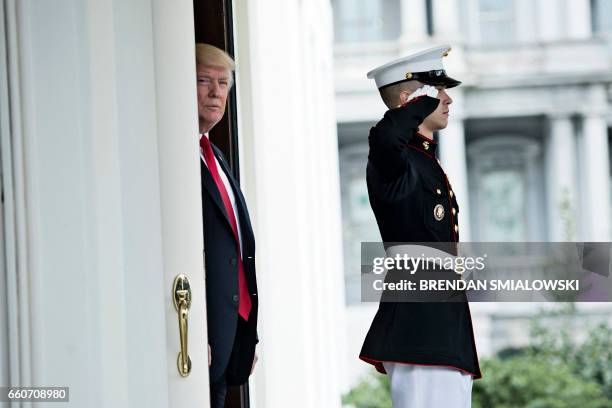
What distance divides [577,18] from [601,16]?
20.7 inches

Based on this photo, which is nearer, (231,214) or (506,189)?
(231,214)

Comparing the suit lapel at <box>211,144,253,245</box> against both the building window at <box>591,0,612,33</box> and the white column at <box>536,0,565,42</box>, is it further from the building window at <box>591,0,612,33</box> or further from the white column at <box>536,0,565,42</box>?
the building window at <box>591,0,612,33</box>

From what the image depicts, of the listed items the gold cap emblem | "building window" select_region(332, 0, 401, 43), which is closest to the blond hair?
the gold cap emblem

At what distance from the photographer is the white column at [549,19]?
576 inches

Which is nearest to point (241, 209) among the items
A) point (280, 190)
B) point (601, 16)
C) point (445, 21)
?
point (280, 190)

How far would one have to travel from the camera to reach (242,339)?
2.88 metres

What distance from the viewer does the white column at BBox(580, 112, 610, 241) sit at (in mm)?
14492

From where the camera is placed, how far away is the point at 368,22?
15.4m

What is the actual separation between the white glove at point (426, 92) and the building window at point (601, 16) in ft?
42.1

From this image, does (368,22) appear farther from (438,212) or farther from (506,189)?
(438,212)

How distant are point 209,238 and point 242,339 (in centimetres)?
30

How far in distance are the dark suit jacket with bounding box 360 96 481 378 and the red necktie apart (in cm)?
41

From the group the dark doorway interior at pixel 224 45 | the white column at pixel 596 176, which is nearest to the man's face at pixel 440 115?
the dark doorway interior at pixel 224 45
